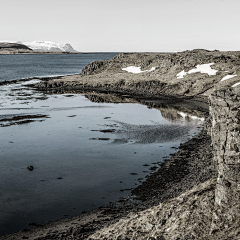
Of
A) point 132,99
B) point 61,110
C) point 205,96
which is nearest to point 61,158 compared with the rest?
point 61,110

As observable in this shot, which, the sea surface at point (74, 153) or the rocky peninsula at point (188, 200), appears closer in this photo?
the rocky peninsula at point (188, 200)

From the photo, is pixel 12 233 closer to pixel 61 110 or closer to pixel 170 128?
pixel 170 128

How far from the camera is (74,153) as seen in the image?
82.9 ft

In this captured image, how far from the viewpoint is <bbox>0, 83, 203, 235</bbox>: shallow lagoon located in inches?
666

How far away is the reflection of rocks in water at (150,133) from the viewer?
2917cm

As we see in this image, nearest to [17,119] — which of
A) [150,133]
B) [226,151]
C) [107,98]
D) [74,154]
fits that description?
[74,154]

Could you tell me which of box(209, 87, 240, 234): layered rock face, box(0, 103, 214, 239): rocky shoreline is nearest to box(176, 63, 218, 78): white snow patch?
box(0, 103, 214, 239): rocky shoreline

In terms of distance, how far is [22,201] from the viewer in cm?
1703

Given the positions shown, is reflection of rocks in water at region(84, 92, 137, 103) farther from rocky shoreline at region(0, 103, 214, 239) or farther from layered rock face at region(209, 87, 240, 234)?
layered rock face at region(209, 87, 240, 234)

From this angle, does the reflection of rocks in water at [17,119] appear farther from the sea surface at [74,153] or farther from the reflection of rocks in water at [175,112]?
the reflection of rocks in water at [175,112]

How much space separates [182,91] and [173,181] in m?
40.0

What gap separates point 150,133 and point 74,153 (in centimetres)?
997

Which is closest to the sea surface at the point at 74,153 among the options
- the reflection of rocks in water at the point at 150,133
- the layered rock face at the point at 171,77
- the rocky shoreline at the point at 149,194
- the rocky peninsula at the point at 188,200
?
the reflection of rocks in water at the point at 150,133

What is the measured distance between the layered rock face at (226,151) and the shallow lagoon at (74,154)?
8.39 m
